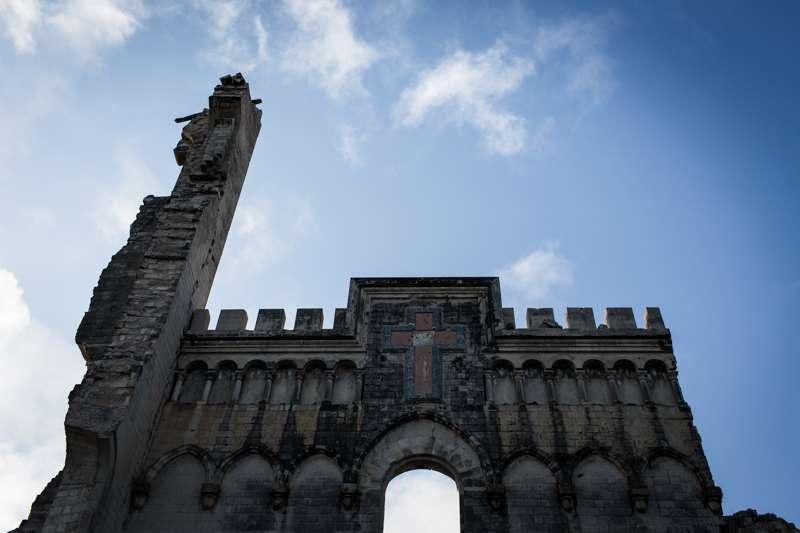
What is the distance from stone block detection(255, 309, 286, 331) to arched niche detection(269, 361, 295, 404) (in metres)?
0.85

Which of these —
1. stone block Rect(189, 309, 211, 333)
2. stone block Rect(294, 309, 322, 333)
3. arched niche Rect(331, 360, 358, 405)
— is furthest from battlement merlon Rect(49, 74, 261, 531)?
arched niche Rect(331, 360, 358, 405)

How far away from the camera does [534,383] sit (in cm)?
1211

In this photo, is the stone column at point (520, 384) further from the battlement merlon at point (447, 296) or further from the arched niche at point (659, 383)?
the arched niche at point (659, 383)

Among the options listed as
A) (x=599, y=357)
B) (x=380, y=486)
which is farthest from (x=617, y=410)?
(x=380, y=486)

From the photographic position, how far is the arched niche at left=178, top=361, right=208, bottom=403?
12195mm

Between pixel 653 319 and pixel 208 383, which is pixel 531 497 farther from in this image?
pixel 208 383

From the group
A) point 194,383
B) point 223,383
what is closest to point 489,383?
point 223,383

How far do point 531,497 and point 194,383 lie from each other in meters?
5.81

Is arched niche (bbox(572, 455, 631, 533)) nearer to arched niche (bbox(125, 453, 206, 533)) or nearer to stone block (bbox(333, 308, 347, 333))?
stone block (bbox(333, 308, 347, 333))

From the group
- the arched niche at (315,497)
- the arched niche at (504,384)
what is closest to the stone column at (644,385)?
the arched niche at (504,384)

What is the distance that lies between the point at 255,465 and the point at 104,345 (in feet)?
9.89

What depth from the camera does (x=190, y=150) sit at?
1565cm

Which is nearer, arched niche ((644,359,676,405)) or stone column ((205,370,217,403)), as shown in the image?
arched niche ((644,359,676,405))

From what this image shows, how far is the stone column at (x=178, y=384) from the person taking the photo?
479 inches
